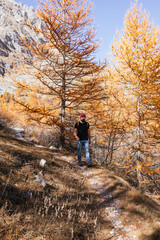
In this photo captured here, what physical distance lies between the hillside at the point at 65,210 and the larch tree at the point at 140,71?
309 cm

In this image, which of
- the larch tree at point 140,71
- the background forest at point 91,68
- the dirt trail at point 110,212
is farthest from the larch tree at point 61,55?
the dirt trail at point 110,212

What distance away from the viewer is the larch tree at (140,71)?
6.33 metres

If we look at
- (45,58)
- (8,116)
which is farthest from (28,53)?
(8,116)

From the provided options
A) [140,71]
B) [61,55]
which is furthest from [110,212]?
[61,55]

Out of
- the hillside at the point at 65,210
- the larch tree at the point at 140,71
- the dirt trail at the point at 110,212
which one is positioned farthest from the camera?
the larch tree at the point at 140,71

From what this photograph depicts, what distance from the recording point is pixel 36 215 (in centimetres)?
204

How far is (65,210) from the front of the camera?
2.52 meters

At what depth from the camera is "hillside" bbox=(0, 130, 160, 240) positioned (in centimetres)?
185

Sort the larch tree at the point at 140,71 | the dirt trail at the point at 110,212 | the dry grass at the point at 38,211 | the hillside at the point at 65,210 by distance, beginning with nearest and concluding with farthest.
→ the dry grass at the point at 38,211
the hillside at the point at 65,210
the dirt trail at the point at 110,212
the larch tree at the point at 140,71

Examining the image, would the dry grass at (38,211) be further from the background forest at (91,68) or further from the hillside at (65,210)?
the background forest at (91,68)

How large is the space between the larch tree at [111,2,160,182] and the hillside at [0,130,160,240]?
3.09m

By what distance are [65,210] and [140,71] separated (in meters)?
6.38

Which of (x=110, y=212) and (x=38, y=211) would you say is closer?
(x=38, y=211)

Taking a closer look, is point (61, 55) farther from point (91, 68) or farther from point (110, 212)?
point (110, 212)
